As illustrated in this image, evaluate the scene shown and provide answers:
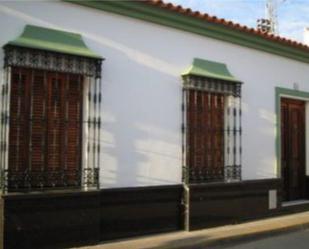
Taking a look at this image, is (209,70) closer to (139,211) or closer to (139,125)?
(139,125)

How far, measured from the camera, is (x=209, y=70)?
892 cm

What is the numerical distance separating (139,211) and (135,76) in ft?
6.75

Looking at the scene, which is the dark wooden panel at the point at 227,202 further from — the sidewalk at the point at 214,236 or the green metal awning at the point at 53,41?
the green metal awning at the point at 53,41

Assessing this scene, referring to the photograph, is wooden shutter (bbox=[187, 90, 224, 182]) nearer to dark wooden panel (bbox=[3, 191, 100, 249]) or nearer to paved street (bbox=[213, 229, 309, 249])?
paved street (bbox=[213, 229, 309, 249])

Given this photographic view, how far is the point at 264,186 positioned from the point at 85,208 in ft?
13.8

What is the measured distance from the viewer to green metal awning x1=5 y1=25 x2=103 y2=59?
6.63m

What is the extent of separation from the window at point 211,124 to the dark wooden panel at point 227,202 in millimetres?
195

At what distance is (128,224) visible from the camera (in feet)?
25.1

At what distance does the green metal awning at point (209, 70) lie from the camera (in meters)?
8.60

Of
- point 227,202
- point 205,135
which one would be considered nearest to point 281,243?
point 227,202

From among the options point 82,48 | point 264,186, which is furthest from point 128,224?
point 264,186

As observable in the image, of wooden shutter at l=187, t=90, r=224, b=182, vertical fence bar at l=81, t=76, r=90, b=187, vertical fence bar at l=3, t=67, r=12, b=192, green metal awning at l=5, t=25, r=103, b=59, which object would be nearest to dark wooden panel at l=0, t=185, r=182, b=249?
vertical fence bar at l=3, t=67, r=12, b=192

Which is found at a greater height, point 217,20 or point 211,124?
point 217,20

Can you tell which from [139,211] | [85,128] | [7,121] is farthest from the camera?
[139,211]
